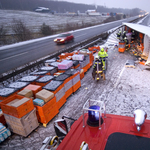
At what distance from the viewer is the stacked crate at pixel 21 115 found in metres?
4.61

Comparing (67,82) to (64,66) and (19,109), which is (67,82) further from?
(19,109)

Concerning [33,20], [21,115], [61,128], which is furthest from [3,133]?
[33,20]

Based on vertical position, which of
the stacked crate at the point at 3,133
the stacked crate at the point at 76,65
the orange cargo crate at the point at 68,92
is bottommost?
the stacked crate at the point at 3,133

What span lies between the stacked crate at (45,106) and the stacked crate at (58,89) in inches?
13.8

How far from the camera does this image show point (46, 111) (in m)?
5.39

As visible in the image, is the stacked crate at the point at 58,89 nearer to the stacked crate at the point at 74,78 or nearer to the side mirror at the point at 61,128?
the stacked crate at the point at 74,78

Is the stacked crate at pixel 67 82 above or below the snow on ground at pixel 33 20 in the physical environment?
below

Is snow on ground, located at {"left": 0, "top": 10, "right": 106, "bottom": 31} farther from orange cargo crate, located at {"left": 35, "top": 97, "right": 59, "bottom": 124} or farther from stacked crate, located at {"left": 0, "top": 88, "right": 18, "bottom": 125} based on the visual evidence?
orange cargo crate, located at {"left": 35, "top": 97, "right": 59, "bottom": 124}

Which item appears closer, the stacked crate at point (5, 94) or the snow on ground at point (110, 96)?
the snow on ground at point (110, 96)

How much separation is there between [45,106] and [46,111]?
241mm

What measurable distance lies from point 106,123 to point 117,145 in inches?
26.6

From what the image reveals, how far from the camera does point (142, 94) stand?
7270mm

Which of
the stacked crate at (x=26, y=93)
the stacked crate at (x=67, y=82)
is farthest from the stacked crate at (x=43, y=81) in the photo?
the stacked crate at (x=26, y=93)

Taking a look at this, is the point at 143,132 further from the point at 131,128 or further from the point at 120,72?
the point at 120,72
